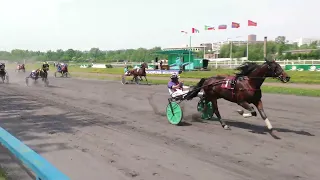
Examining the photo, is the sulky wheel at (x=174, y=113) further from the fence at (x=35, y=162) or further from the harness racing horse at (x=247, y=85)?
the fence at (x=35, y=162)

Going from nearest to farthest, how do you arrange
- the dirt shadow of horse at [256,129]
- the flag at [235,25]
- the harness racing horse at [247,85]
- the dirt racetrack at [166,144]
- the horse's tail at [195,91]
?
the dirt racetrack at [166,144]
the harness racing horse at [247,85]
the dirt shadow of horse at [256,129]
the horse's tail at [195,91]
the flag at [235,25]

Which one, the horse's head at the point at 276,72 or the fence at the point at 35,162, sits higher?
the horse's head at the point at 276,72

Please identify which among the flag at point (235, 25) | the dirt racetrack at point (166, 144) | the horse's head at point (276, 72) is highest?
the flag at point (235, 25)

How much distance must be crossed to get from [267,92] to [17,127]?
46.9 ft

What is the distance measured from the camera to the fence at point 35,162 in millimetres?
2926

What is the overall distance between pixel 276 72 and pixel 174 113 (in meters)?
3.09

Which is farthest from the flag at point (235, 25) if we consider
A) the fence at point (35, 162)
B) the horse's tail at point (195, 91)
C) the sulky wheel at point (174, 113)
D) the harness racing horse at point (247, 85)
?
the fence at point (35, 162)

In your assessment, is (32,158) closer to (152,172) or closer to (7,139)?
(7,139)

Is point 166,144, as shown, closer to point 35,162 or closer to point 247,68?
point 247,68

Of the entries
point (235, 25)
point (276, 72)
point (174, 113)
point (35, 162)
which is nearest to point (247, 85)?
point (276, 72)

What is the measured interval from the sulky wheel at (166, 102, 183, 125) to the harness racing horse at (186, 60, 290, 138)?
99 centimetres

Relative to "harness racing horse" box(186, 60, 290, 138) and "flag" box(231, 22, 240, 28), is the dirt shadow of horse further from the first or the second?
"flag" box(231, 22, 240, 28)

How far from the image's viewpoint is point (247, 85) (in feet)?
29.6

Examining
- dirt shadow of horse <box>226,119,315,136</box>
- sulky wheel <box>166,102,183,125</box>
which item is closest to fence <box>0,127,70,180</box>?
sulky wheel <box>166,102,183,125</box>
